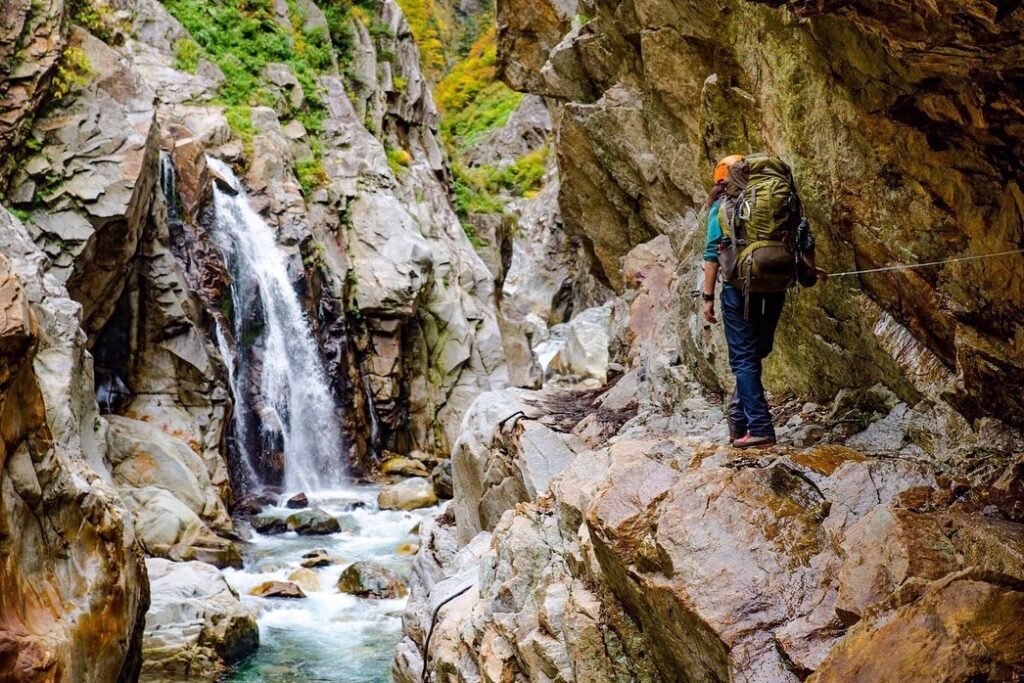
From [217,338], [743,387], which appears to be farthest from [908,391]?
[217,338]

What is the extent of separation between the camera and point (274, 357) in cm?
2312

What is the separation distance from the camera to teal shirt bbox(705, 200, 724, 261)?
21.8 ft

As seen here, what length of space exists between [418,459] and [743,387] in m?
19.9

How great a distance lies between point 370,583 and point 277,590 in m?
1.57

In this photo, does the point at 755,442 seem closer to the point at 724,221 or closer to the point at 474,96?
the point at 724,221

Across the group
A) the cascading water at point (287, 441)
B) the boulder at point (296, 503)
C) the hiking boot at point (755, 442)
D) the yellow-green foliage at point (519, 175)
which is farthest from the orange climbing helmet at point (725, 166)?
the yellow-green foliage at point (519, 175)

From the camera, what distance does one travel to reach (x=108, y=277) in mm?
18219

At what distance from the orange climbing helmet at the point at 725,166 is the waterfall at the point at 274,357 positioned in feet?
56.7

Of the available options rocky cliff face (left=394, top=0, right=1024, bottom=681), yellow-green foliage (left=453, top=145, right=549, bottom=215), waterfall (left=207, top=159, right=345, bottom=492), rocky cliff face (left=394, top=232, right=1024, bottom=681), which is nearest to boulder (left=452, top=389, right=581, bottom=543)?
rocky cliff face (left=394, top=0, right=1024, bottom=681)

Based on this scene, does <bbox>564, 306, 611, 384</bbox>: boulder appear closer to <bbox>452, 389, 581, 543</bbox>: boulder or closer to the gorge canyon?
the gorge canyon

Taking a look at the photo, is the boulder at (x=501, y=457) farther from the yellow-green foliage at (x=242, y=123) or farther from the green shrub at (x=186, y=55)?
the green shrub at (x=186, y=55)

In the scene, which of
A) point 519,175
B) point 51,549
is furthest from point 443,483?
point 519,175

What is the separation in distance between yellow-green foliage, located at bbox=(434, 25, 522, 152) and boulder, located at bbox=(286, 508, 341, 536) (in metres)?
49.1

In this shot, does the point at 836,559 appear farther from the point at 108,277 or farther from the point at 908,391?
the point at 108,277
